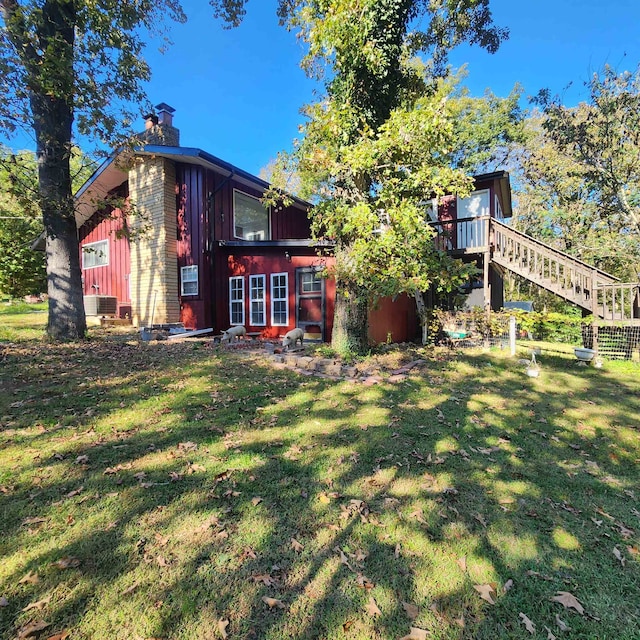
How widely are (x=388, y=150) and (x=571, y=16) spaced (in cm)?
1212

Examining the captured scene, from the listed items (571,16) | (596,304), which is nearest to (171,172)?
(596,304)

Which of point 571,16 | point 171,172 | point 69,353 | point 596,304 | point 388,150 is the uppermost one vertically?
point 571,16

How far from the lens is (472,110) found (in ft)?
78.8

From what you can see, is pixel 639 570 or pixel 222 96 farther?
pixel 222 96

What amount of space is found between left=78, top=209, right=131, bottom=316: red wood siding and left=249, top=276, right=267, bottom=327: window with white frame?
5492mm

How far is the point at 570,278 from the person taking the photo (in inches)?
364

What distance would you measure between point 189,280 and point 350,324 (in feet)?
24.2

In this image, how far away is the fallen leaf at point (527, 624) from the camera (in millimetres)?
1747

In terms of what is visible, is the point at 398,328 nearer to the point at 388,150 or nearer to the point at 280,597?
the point at 388,150

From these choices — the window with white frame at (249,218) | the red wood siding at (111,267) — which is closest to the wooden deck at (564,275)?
the window with white frame at (249,218)

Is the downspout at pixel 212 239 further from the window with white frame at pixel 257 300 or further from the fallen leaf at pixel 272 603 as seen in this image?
the fallen leaf at pixel 272 603

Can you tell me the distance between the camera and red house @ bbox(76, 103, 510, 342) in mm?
10633

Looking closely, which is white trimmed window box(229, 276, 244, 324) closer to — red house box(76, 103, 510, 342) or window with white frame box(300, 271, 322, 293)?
red house box(76, 103, 510, 342)

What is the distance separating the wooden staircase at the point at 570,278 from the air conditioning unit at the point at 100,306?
14402 millimetres
